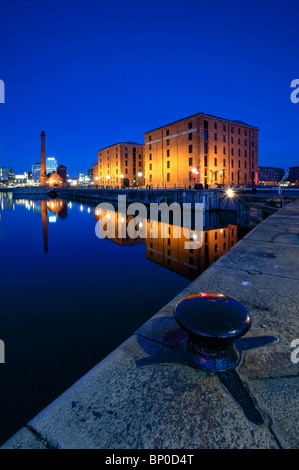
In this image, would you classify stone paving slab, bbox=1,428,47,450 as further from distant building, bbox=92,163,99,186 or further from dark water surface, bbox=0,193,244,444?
distant building, bbox=92,163,99,186

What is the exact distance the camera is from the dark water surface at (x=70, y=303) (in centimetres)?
441

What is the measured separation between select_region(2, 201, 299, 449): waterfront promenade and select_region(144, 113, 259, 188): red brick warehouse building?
43201 mm

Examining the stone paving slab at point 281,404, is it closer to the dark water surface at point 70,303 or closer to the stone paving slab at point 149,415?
the stone paving slab at point 149,415

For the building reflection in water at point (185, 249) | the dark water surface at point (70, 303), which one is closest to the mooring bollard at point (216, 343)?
the dark water surface at point (70, 303)

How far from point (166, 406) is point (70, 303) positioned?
6.24 m

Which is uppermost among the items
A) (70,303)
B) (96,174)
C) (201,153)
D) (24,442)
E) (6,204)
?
(96,174)

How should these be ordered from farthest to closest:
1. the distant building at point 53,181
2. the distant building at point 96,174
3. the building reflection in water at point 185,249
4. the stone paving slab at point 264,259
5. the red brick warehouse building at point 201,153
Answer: the distant building at point 53,181 < the distant building at point 96,174 < the red brick warehouse building at point 201,153 < the building reflection in water at point 185,249 < the stone paving slab at point 264,259

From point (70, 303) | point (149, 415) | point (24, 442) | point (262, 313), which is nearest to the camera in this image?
point (24, 442)

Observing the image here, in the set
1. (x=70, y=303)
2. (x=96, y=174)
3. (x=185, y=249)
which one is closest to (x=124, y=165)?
(x=96, y=174)

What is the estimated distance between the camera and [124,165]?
2933 inches

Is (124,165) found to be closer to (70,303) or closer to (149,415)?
(70,303)

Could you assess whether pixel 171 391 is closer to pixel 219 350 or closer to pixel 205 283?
pixel 219 350

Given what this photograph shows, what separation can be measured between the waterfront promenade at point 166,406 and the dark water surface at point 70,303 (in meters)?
2.11
